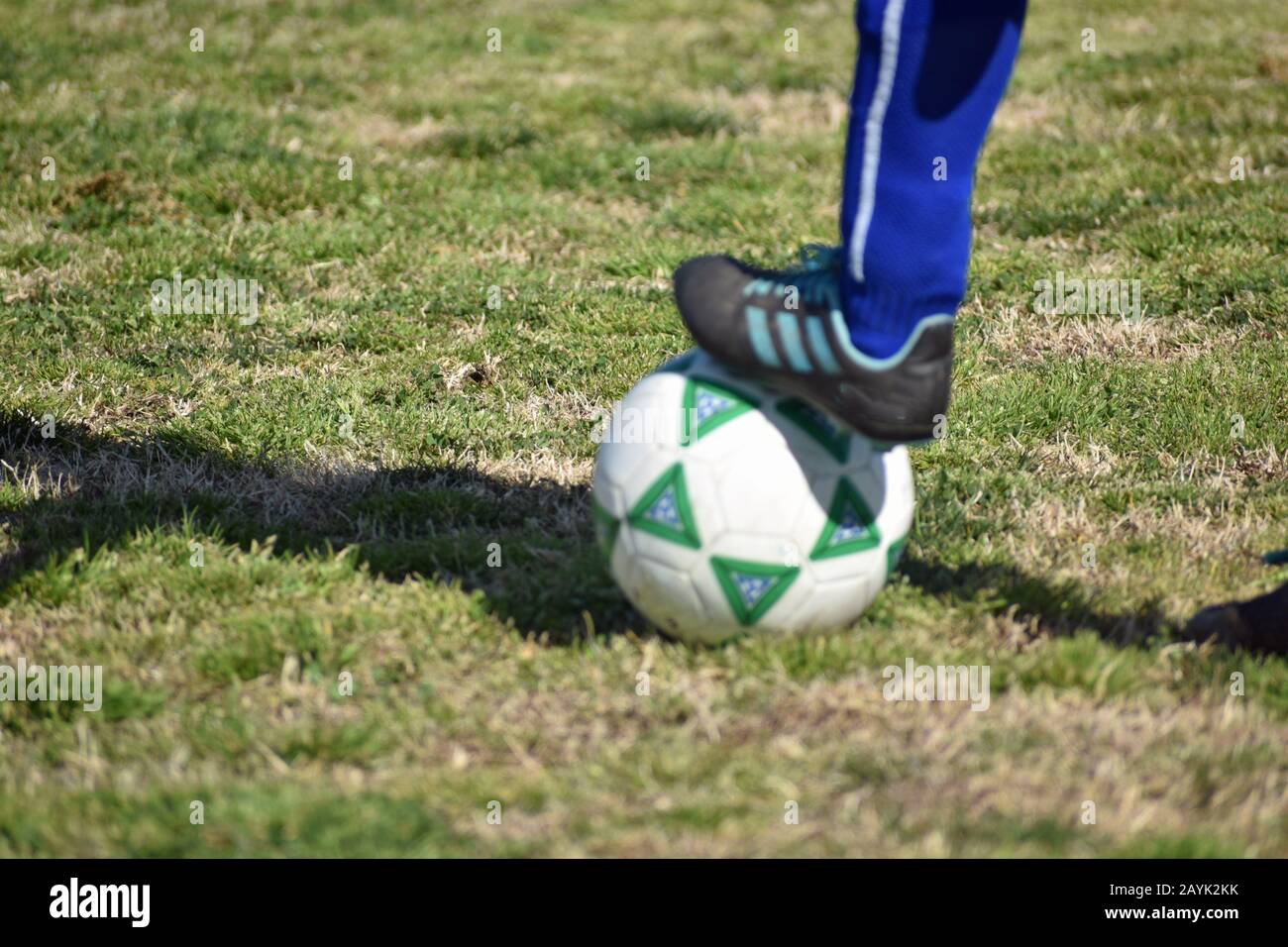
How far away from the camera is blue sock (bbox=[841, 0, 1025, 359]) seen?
3.46 metres

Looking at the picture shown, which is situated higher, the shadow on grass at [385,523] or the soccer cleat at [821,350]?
the soccer cleat at [821,350]

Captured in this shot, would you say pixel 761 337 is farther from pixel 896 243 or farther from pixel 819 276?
pixel 896 243

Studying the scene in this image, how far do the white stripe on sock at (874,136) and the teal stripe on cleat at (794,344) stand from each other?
0.73 feet

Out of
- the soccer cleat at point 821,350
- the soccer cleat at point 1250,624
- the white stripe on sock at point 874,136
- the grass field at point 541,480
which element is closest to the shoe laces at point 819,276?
the soccer cleat at point 821,350

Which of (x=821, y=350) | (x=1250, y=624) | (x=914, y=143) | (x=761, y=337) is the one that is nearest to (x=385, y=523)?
(x=761, y=337)

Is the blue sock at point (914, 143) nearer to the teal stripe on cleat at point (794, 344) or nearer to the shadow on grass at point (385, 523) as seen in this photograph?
the teal stripe on cleat at point (794, 344)

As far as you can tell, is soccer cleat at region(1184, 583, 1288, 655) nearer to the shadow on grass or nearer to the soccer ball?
the shadow on grass

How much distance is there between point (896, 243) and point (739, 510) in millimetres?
884

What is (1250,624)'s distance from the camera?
3955 mm

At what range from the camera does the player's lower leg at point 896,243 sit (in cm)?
348

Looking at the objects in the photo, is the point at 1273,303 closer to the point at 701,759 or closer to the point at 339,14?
the point at 701,759

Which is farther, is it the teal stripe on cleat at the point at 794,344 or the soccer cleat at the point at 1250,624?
the soccer cleat at the point at 1250,624

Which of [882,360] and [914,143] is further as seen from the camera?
[882,360]
